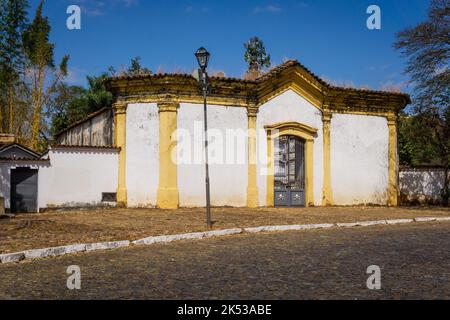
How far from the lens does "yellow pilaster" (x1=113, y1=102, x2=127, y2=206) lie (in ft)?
52.2

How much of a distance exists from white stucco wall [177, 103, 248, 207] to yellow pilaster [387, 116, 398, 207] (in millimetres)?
7653

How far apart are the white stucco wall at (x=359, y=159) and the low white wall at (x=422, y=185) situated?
2.00 m

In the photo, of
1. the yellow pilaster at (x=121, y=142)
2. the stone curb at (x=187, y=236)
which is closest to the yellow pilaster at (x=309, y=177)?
the yellow pilaster at (x=121, y=142)

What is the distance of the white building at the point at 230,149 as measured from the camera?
15672 mm

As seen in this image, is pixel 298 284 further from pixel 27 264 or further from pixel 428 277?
pixel 27 264

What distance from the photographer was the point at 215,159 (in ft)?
53.2

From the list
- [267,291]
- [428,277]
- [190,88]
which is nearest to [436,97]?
[190,88]

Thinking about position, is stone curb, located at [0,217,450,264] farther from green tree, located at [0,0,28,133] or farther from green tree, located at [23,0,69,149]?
green tree, located at [23,0,69,149]

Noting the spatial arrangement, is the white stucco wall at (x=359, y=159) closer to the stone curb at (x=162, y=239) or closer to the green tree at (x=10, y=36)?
the stone curb at (x=162, y=239)

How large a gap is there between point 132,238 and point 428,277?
5476 mm

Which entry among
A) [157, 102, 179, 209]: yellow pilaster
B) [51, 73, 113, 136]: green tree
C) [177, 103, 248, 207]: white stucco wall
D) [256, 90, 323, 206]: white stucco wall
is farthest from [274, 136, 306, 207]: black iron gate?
[51, 73, 113, 136]: green tree

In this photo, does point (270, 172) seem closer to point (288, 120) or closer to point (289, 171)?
point (289, 171)

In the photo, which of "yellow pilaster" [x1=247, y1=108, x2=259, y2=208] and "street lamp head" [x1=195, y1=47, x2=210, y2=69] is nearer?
"street lamp head" [x1=195, y1=47, x2=210, y2=69]

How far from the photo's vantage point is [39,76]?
2986 cm
